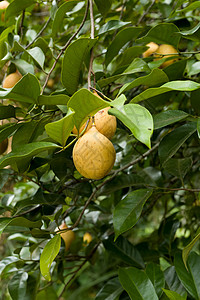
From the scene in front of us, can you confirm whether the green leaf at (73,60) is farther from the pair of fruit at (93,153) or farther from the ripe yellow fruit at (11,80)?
the ripe yellow fruit at (11,80)

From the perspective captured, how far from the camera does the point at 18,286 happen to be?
0.66 m

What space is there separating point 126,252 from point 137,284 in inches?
6.5

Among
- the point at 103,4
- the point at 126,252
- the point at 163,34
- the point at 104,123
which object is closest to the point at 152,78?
the point at 104,123

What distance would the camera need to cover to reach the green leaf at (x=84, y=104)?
36cm

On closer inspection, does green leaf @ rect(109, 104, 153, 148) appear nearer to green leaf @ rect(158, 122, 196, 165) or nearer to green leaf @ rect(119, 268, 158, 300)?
green leaf @ rect(158, 122, 196, 165)

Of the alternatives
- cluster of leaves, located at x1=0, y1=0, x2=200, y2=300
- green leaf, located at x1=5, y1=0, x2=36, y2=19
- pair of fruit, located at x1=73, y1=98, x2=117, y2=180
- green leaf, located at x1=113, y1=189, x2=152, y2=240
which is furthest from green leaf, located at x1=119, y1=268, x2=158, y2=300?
green leaf, located at x1=5, y1=0, x2=36, y2=19

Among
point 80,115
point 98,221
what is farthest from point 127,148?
point 80,115

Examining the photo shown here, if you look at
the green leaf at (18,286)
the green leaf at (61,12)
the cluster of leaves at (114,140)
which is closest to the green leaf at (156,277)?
the cluster of leaves at (114,140)

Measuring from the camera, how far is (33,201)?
59 centimetres

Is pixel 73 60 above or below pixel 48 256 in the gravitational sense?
above

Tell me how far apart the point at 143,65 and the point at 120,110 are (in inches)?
7.7

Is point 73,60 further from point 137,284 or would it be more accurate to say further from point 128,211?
point 137,284

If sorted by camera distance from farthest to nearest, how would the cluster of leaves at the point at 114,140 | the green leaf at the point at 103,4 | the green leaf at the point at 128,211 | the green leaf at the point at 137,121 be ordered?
1. the green leaf at the point at 103,4
2. the green leaf at the point at 128,211
3. the cluster of leaves at the point at 114,140
4. the green leaf at the point at 137,121

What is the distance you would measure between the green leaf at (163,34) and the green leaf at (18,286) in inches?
19.1
